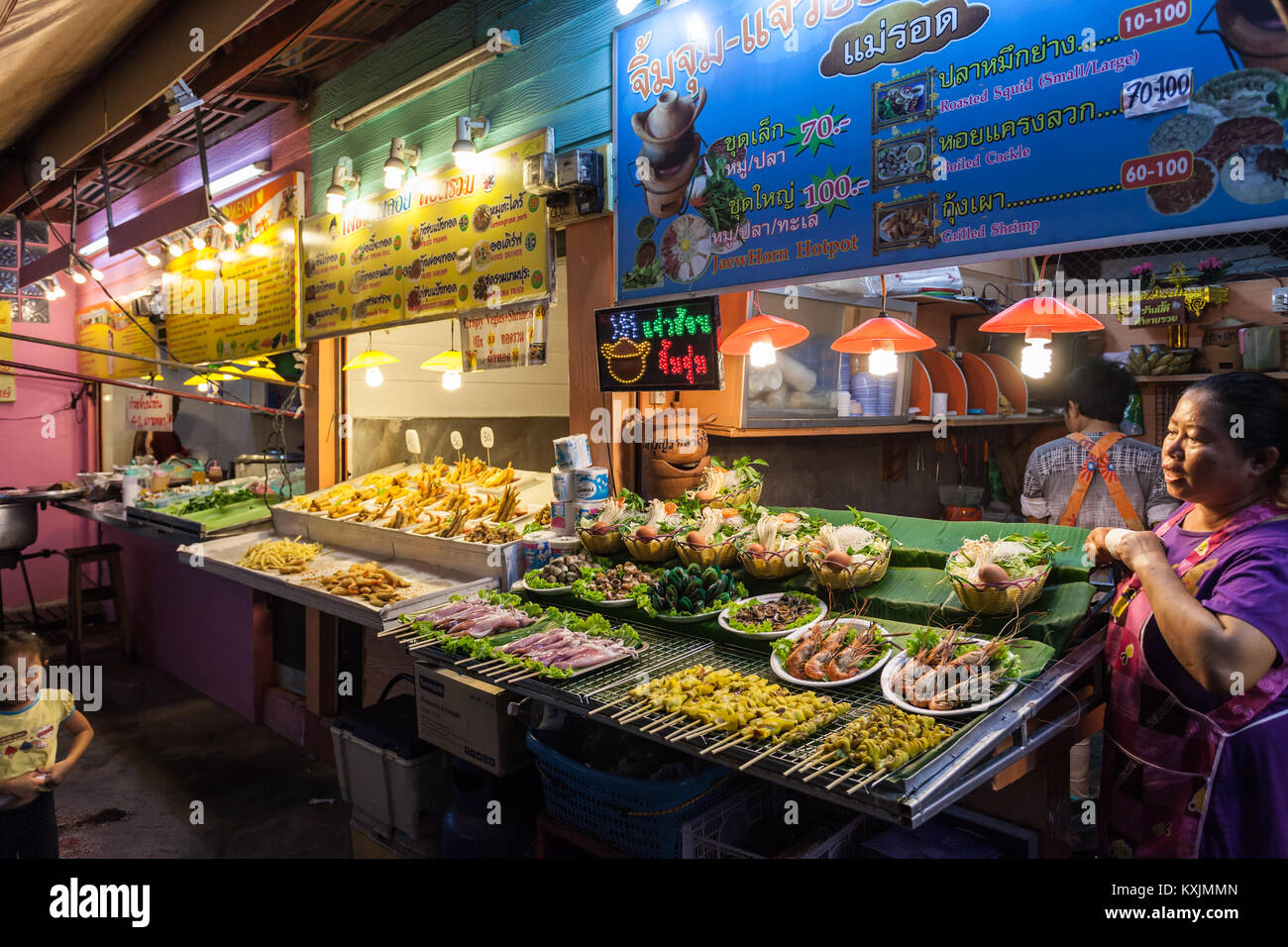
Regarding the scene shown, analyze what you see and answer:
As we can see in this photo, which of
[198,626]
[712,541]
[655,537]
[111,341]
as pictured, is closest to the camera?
[712,541]

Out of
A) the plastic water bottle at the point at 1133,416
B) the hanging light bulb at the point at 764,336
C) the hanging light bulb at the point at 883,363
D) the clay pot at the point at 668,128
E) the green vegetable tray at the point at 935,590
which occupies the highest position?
the clay pot at the point at 668,128

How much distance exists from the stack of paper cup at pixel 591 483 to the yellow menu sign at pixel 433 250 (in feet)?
3.34

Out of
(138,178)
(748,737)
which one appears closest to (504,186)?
(748,737)

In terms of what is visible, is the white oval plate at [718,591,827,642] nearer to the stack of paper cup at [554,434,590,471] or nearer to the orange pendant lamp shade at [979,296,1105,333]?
the stack of paper cup at [554,434,590,471]

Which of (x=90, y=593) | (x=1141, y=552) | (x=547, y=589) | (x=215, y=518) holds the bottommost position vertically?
(x=90, y=593)

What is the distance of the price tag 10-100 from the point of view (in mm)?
2408

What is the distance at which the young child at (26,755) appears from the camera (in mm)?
3203

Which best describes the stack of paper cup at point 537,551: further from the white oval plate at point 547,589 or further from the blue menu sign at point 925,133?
the blue menu sign at point 925,133

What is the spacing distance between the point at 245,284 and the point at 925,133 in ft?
20.3

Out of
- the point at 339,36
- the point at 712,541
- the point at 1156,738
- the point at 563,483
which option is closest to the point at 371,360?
the point at 339,36

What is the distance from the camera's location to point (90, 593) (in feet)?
26.7

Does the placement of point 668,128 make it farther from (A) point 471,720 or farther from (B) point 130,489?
(B) point 130,489

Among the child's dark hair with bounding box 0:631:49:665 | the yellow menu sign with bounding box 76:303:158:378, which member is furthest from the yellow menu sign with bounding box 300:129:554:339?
the yellow menu sign with bounding box 76:303:158:378

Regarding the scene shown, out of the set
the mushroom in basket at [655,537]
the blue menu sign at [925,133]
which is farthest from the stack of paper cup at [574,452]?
the blue menu sign at [925,133]
